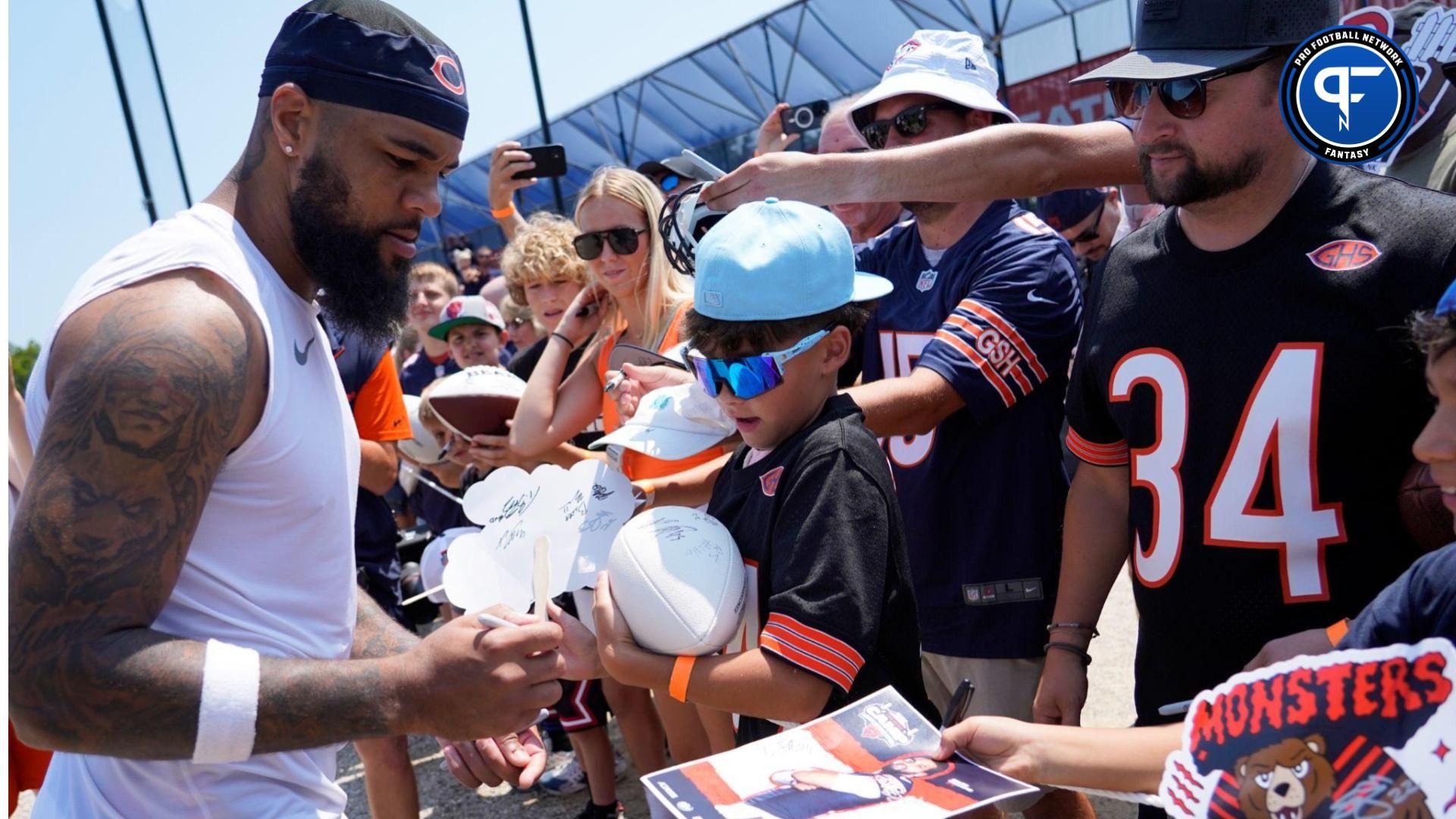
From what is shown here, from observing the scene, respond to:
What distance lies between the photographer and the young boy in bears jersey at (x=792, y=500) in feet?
7.14

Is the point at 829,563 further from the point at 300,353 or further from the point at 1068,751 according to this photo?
the point at 300,353

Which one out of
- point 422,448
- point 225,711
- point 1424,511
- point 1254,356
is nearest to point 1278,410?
point 1254,356

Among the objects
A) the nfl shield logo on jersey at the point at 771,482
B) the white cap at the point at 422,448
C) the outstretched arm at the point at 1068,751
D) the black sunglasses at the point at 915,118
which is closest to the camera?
the outstretched arm at the point at 1068,751

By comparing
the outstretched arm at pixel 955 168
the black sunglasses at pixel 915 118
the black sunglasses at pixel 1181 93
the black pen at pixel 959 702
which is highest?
the black sunglasses at pixel 1181 93

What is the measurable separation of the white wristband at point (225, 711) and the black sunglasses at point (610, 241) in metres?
2.73

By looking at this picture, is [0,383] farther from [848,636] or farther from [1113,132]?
[1113,132]

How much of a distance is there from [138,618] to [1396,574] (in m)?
2.10

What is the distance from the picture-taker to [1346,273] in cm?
205

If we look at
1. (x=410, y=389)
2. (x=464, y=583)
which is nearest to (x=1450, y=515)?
(x=464, y=583)

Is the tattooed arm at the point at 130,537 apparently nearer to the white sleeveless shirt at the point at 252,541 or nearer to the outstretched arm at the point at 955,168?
the white sleeveless shirt at the point at 252,541

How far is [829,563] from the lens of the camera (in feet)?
7.22

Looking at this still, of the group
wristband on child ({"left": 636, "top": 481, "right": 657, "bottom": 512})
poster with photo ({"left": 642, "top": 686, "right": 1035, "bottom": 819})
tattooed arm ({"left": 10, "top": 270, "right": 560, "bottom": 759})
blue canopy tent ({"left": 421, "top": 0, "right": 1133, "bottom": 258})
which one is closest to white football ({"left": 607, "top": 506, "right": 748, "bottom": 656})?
poster with photo ({"left": 642, "top": 686, "right": 1035, "bottom": 819})
